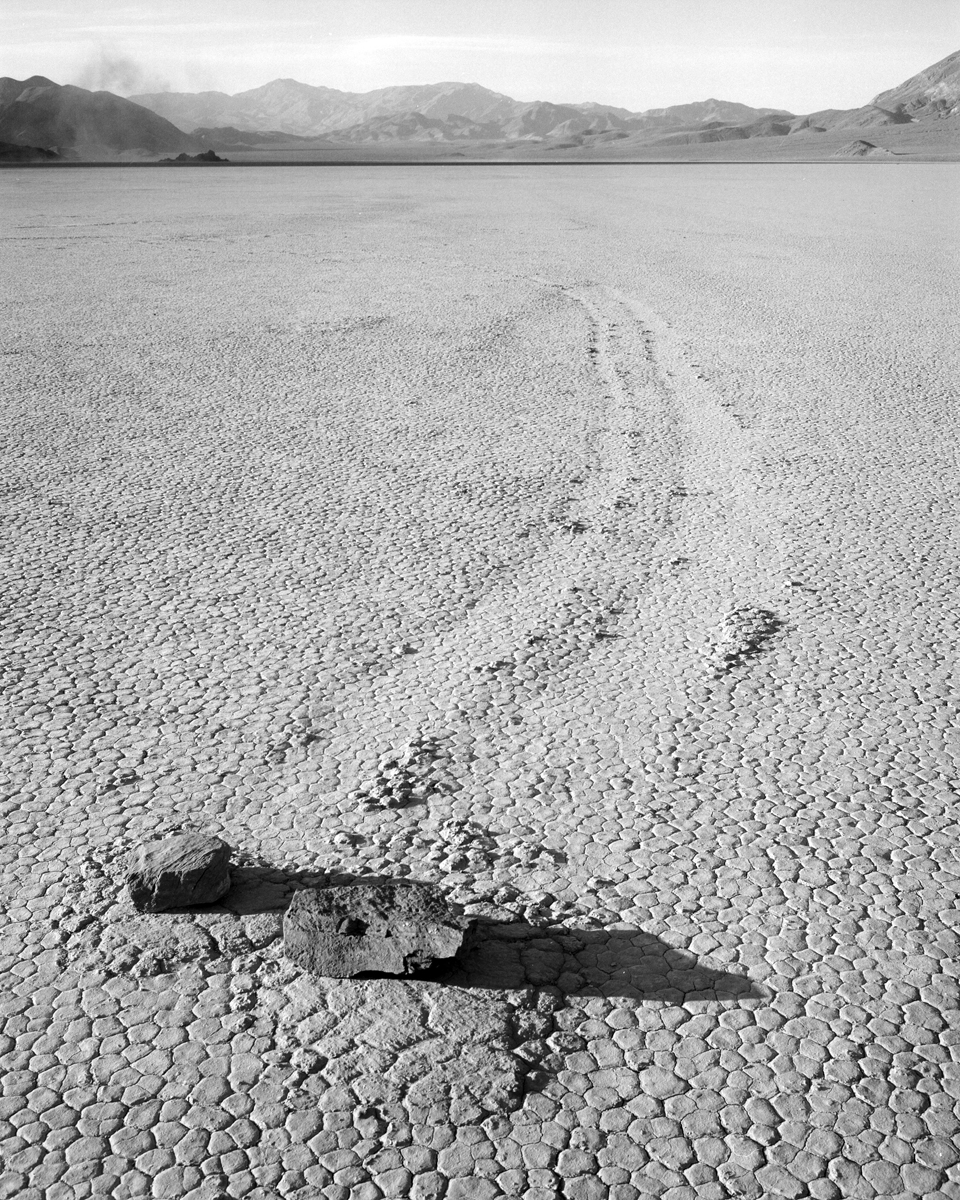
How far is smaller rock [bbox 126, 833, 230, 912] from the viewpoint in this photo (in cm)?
262

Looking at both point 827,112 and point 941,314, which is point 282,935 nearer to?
point 941,314

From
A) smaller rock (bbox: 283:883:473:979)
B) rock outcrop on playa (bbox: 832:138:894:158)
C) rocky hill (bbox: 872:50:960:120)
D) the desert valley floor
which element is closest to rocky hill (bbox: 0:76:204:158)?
rock outcrop on playa (bbox: 832:138:894:158)

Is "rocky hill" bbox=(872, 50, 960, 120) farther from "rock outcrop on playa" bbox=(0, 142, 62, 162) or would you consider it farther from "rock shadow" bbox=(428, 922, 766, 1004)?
"rock shadow" bbox=(428, 922, 766, 1004)

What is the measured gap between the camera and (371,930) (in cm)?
249

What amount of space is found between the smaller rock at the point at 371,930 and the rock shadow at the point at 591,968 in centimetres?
6

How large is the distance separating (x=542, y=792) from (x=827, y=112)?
150 metres

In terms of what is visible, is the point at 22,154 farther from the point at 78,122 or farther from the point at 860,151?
the point at 860,151

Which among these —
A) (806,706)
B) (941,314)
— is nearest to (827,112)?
(941,314)

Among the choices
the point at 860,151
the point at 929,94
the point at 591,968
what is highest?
the point at 929,94

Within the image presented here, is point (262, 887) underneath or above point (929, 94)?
underneath

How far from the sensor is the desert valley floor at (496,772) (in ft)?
6.86

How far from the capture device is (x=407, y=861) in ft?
9.34

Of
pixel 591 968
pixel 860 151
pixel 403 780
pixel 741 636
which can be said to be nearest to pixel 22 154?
pixel 860 151

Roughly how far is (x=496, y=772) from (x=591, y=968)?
846mm
